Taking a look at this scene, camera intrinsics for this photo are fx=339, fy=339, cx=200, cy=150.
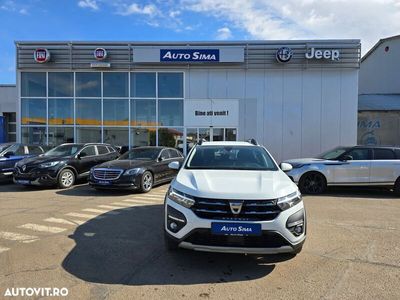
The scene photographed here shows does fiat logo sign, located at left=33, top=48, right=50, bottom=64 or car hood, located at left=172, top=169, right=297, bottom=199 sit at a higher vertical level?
fiat logo sign, located at left=33, top=48, right=50, bottom=64

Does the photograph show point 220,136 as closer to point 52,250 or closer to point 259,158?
point 259,158

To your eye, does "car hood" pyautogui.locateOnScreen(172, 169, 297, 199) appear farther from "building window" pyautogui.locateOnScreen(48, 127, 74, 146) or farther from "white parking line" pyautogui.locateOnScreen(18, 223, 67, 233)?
"building window" pyautogui.locateOnScreen(48, 127, 74, 146)

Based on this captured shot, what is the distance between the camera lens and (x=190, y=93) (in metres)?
19.0

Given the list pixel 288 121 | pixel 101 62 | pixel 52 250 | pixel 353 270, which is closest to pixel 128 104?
pixel 101 62

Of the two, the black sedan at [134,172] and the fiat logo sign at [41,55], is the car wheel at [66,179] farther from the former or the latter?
the fiat logo sign at [41,55]

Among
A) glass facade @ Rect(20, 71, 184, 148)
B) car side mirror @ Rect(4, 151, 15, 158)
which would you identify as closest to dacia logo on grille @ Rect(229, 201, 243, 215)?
car side mirror @ Rect(4, 151, 15, 158)

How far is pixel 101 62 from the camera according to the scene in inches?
744

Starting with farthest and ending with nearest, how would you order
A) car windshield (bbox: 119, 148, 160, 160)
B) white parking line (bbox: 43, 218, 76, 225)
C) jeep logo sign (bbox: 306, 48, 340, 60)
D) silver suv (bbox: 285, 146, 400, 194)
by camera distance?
jeep logo sign (bbox: 306, 48, 340, 60) < car windshield (bbox: 119, 148, 160, 160) < silver suv (bbox: 285, 146, 400, 194) < white parking line (bbox: 43, 218, 76, 225)

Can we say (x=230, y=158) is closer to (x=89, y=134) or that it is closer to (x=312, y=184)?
(x=312, y=184)

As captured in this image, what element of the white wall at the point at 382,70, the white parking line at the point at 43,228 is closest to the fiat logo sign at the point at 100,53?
the white parking line at the point at 43,228

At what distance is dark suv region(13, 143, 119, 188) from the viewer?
35.5 ft

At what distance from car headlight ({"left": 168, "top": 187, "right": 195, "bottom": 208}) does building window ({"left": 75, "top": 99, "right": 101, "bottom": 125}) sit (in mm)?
15994

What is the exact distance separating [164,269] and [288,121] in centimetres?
1556

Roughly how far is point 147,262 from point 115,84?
16309mm
